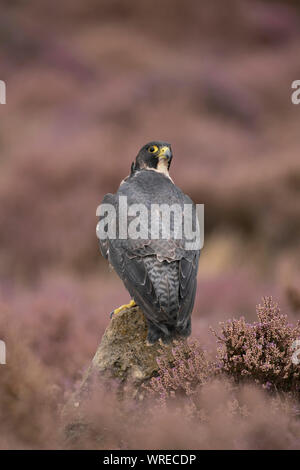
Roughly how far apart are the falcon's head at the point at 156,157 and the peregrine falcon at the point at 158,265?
0.98 feet

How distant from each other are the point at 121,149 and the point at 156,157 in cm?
687

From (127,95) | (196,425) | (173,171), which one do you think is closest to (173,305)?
(196,425)

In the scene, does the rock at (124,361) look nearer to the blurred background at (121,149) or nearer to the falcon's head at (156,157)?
the blurred background at (121,149)

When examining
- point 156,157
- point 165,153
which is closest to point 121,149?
point 156,157

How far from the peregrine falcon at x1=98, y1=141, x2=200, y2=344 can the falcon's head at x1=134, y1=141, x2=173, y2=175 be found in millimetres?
298

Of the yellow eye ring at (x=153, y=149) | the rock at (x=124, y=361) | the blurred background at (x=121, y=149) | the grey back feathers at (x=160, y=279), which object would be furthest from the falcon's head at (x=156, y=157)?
the blurred background at (x=121, y=149)

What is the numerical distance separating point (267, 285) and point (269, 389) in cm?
375

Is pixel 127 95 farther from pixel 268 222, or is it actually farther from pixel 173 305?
pixel 173 305

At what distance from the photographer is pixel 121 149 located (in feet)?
35.0

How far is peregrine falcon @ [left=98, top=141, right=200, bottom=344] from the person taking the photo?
3148 millimetres

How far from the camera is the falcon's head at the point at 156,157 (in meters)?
3.86

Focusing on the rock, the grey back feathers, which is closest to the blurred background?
the rock

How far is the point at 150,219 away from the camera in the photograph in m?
3.43

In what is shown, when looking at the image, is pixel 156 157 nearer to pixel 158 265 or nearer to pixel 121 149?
pixel 158 265
